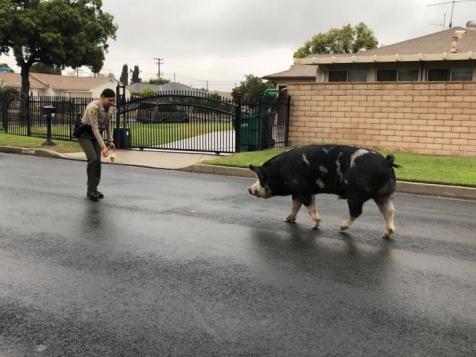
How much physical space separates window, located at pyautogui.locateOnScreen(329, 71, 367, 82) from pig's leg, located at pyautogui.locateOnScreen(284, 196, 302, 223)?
61.1 feet

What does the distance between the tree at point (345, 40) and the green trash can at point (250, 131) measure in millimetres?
A: 35512

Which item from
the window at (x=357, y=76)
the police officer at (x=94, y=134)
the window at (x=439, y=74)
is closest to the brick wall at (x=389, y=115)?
the window at (x=439, y=74)

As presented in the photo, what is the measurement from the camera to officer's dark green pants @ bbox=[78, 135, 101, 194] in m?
9.23

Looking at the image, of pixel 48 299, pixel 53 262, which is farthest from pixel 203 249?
pixel 48 299

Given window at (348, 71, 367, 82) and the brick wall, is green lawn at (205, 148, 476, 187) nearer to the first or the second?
the brick wall

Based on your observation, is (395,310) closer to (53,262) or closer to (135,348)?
(135,348)

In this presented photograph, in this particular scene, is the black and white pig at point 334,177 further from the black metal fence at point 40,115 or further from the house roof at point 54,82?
the house roof at point 54,82

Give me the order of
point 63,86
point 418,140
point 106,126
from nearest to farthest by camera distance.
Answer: point 106,126 < point 418,140 < point 63,86

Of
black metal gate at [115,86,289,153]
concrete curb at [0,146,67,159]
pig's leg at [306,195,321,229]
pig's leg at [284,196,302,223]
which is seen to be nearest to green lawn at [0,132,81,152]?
concrete curb at [0,146,67,159]

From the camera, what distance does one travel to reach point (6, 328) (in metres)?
4.01

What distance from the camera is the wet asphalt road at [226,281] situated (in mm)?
3873

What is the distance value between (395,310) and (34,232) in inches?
181

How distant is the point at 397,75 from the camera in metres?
24.1

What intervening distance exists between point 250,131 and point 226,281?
12.0 meters
